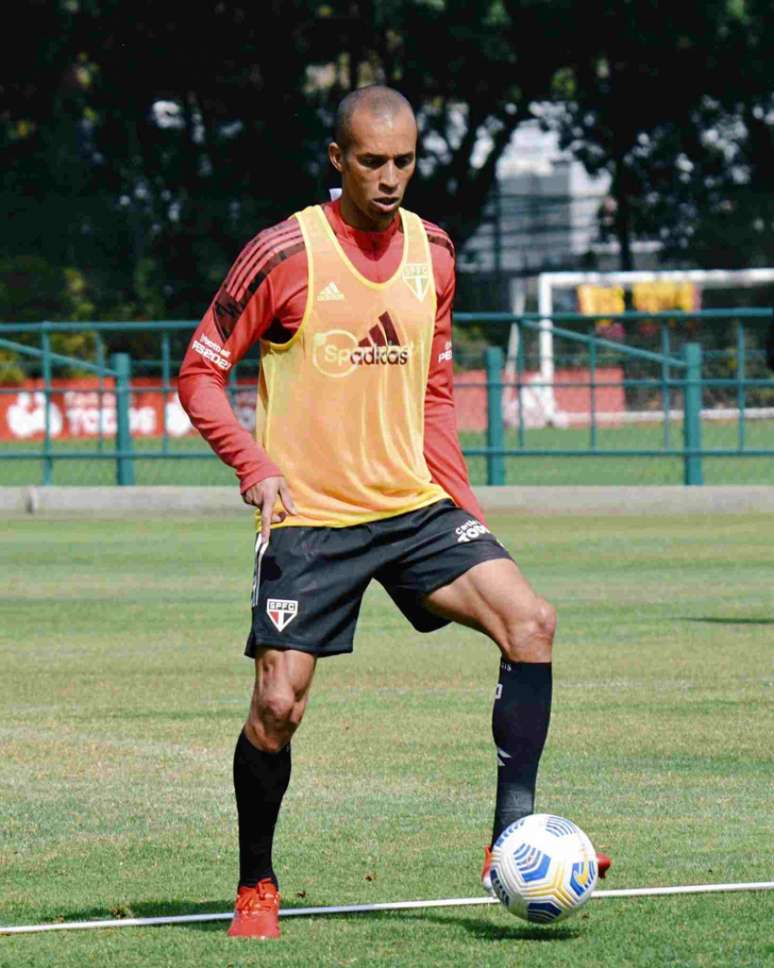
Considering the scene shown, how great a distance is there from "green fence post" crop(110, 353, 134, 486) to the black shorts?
19.0 m

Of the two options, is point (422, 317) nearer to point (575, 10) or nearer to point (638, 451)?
point (638, 451)

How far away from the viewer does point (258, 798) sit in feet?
19.2

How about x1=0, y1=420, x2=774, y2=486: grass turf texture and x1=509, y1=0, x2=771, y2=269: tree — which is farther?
x1=509, y1=0, x2=771, y2=269: tree

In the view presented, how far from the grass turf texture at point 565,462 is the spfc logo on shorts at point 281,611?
59.8 ft

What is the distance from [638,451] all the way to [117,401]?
19.2 ft

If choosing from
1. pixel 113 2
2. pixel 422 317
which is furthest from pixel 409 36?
pixel 422 317

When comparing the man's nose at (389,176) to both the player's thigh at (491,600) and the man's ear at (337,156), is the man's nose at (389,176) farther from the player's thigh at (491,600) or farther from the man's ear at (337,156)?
the player's thigh at (491,600)

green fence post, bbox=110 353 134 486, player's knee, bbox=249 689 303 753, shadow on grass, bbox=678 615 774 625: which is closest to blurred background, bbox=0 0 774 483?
green fence post, bbox=110 353 134 486

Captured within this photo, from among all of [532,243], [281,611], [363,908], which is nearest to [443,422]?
[281,611]

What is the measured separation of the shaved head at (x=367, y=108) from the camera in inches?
230

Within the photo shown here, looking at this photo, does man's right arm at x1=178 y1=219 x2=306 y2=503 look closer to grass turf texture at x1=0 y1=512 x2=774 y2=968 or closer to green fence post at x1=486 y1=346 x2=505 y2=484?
grass turf texture at x1=0 y1=512 x2=774 y2=968

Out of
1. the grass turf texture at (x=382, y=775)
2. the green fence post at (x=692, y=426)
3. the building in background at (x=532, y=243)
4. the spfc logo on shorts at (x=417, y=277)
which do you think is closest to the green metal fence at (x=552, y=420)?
the green fence post at (x=692, y=426)

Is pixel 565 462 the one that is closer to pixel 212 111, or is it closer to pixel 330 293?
pixel 330 293

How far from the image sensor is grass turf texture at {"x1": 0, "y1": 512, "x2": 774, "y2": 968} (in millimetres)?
5621
